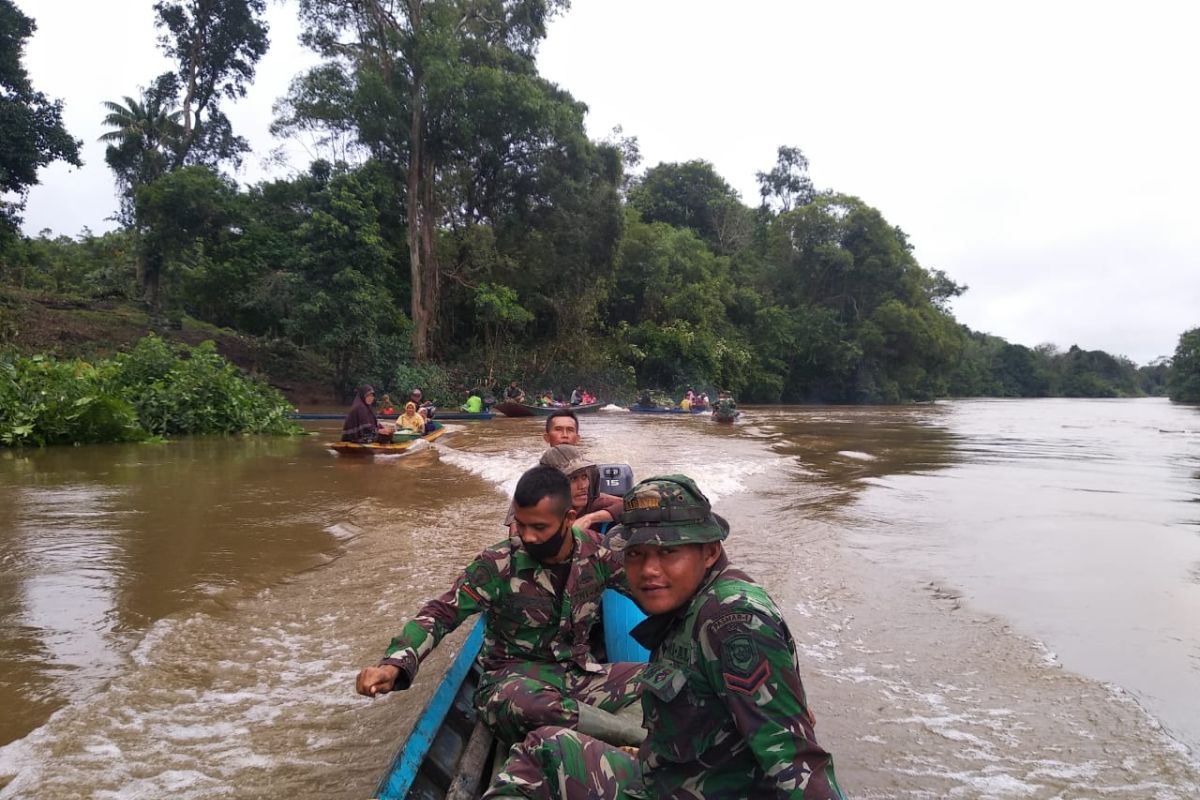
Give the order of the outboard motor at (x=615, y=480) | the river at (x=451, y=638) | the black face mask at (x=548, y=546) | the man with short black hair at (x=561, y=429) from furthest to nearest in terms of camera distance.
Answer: the man with short black hair at (x=561, y=429)
the outboard motor at (x=615, y=480)
the river at (x=451, y=638)
the black face mask at (x=548, y=546)

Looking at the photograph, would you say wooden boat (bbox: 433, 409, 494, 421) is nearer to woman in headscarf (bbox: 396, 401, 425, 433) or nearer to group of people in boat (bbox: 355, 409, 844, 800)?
woman in headscarf (bbox: 396, 401, 425, 433)

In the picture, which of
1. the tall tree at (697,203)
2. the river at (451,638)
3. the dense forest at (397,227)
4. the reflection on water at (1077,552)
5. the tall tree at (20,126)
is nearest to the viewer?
the river at (451,638)

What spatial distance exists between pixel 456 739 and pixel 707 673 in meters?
1.61

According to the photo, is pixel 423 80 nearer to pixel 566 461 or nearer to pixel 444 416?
pixel 444 416

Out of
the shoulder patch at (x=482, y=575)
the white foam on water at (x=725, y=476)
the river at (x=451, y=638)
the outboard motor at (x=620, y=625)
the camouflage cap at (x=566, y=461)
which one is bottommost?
the river at (x=451, y=638)

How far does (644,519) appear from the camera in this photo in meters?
1.92

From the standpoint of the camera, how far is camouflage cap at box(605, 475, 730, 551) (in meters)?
1.89

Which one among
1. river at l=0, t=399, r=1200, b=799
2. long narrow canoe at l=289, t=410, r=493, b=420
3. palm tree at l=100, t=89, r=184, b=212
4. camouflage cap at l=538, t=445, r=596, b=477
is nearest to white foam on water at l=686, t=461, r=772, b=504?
river at l=0, t=399, r=1200, b=799

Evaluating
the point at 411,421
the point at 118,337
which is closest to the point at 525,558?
the point at 411,421

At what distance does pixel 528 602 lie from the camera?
9.83 feet

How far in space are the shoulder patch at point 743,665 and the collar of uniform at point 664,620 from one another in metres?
0.22

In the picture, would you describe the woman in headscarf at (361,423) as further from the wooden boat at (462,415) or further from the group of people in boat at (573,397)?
the group of people in boat at (573,397)

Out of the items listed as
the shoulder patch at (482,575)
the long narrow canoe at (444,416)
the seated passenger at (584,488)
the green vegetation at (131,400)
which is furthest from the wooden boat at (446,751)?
the long narrow canoe at (444,416)

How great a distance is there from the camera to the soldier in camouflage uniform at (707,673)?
64.8 inches
